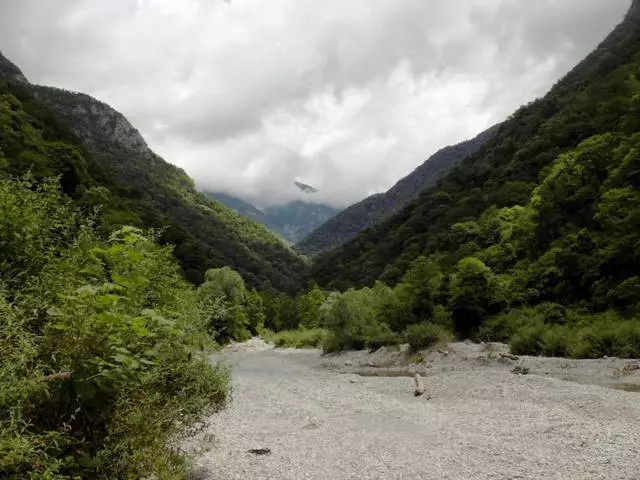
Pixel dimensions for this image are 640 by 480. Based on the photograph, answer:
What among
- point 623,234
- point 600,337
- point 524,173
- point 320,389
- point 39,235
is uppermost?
point 524,173

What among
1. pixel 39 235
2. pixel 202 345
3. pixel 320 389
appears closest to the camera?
pixel 39 235

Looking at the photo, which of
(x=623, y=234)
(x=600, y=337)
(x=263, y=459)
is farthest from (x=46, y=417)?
(x=623, y=234)

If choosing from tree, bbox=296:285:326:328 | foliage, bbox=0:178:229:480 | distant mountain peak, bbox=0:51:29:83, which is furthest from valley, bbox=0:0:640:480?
distant mountain peak, bbox=0:51:29:83

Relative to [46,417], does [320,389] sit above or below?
below

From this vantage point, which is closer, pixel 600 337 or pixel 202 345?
pixel 202 345

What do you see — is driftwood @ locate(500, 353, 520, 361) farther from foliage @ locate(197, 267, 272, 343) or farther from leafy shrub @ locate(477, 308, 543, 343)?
foliage @ locate(197, 267, 272, 343)

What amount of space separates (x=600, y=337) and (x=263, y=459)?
2499 cm

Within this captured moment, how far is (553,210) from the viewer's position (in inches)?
2208

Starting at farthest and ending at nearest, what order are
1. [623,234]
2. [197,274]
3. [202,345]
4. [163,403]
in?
[197,274], [623,234], [202,345], [163,403]

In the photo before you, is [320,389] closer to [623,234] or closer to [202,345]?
[202,345]

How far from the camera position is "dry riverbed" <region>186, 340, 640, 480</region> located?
40.3ft

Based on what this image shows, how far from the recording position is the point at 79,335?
263 inches

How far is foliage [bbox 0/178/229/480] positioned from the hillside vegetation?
27.9 metres

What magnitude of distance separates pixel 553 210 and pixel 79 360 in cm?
5759
